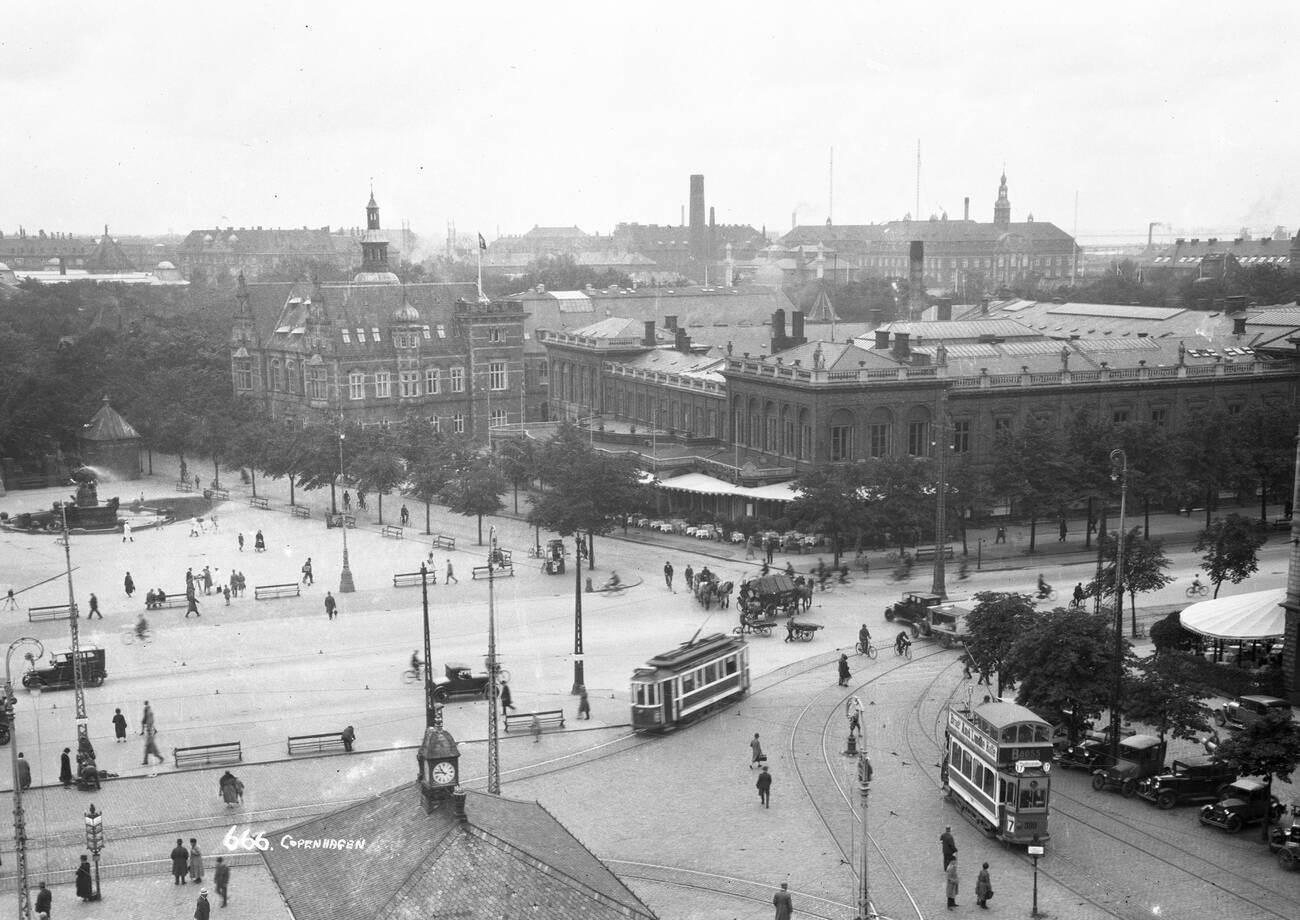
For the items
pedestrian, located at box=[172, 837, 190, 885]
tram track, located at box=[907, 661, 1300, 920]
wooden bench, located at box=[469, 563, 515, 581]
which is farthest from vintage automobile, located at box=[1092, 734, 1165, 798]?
wooden bench, located at box=[469, 563, 515, 581]

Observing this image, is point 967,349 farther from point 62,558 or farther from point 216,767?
point 216,767

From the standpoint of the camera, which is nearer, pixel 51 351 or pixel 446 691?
pixel 446 691

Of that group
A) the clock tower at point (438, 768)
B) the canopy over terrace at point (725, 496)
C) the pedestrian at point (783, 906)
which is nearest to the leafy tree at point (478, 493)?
the canopy over terrace at point (725, 496)

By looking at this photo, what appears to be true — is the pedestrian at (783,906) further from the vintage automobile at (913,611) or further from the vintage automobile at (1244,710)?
the vintage automobile at (913,611)

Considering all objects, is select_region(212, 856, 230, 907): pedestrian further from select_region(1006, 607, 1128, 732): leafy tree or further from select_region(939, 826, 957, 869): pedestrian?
select_region(1006, 607, 1128, 732): leafy tree

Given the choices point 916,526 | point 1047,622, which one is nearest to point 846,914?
point 1047,622

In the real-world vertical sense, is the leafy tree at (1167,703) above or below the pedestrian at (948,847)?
above

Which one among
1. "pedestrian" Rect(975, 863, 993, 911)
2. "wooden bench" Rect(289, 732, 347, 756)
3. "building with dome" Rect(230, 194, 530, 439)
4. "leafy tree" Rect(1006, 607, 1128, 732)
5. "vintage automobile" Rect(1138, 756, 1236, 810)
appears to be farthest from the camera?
"building with dome" Rect(230, 194, 530, 439)
